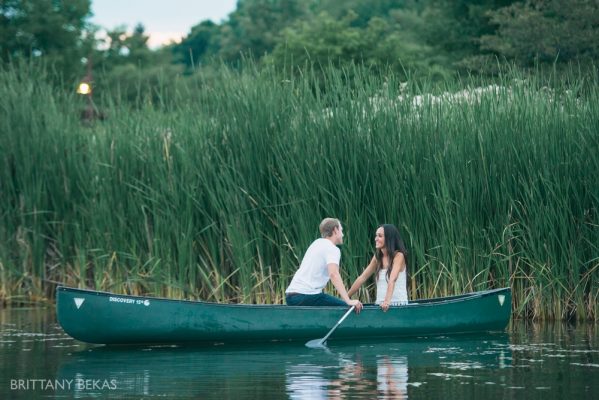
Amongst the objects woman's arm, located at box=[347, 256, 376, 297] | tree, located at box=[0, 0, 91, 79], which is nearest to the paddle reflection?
woman's arm, located at box=[347, 256, 376, 297]

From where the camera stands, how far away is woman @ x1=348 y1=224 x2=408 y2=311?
12.8m

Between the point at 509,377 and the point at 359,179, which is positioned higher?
the point at 359,179

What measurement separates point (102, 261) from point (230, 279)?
1873 mm

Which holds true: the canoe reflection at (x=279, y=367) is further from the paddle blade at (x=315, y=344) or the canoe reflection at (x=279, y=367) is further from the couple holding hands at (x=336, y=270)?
the couple holding hands at (x=336, y=270)

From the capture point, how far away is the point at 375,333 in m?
13.0

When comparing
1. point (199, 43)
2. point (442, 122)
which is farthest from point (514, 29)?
point (199, 43)

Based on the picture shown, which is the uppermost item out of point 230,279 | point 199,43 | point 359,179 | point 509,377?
point 199,43

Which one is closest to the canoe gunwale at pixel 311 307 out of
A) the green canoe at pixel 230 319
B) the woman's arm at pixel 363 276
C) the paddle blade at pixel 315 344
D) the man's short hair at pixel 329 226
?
the green canoe at pixel 230 319

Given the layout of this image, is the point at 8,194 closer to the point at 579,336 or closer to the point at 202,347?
the point at 202,347

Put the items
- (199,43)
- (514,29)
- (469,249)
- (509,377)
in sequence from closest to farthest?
(509,377) < (469,249) < (514,29) < (199,43)

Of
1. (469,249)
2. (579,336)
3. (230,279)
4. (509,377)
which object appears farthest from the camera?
(230,279)
